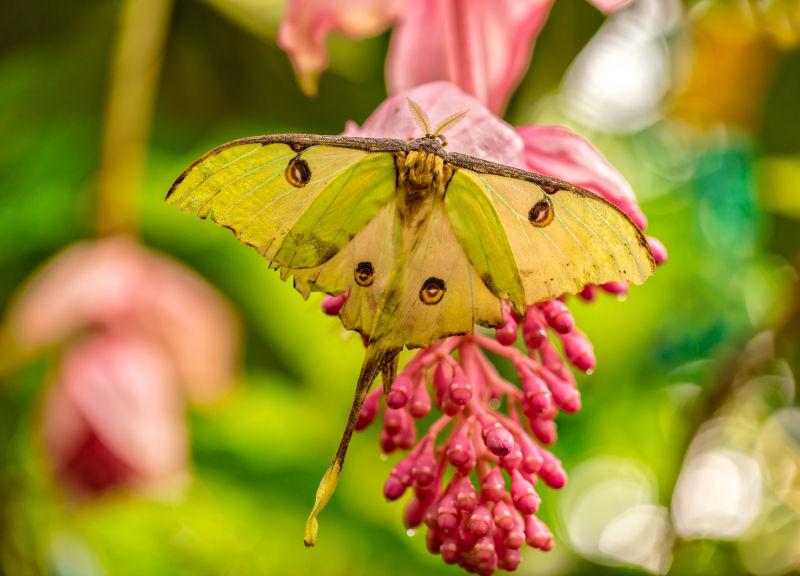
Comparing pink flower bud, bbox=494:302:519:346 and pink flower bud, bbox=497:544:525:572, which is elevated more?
pink flower bud, bbox=494:302:519:346

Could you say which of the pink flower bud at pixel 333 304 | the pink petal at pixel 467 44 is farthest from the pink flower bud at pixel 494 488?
the pink petal at pixel 467 44

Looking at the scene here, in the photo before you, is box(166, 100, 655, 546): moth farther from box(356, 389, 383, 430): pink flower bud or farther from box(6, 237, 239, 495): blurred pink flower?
box(6, 237, 239, 495): blurred pink flower

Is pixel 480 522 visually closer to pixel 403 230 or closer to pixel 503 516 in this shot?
Result: pixel 503 516

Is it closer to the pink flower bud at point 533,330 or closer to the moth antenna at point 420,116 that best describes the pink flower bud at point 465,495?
the pink flower bud at point 533,330

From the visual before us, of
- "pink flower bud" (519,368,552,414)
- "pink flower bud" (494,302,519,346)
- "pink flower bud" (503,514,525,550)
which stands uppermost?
"pink flower bud" (494,302,519,346)

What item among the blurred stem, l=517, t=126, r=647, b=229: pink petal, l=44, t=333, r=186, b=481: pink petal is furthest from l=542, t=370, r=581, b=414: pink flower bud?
the blurred stem

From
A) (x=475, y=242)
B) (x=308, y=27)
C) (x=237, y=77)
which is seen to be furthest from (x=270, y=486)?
(x=475, y=242)
